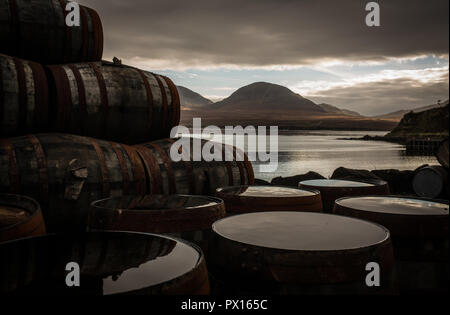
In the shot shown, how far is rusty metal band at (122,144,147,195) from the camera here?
4.45m

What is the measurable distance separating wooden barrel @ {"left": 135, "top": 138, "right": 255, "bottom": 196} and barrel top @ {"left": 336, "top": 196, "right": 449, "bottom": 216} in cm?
201

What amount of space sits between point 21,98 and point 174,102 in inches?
87.8

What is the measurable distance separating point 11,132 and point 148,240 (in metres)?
3.47

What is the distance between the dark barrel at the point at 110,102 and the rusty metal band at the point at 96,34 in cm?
49

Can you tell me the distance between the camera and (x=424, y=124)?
112m

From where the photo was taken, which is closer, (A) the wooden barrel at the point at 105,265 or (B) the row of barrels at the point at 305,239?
(A) the wooden barrel at the point at 105,265

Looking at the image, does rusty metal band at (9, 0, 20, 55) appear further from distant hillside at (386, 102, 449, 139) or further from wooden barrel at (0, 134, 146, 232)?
distant hillside at (386, 102, 449, 139)

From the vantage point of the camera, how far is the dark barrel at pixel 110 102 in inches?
194

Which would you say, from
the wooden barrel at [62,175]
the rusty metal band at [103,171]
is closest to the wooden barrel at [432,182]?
the wooden barrel at [62,175]

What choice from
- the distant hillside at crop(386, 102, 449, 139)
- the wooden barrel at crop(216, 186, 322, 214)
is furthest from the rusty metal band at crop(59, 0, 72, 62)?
the distant hillside at crop(386, 102, 449, 139)

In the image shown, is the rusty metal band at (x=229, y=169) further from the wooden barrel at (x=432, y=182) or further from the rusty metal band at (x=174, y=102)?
the wooden barrel at (x=432, y=182)
